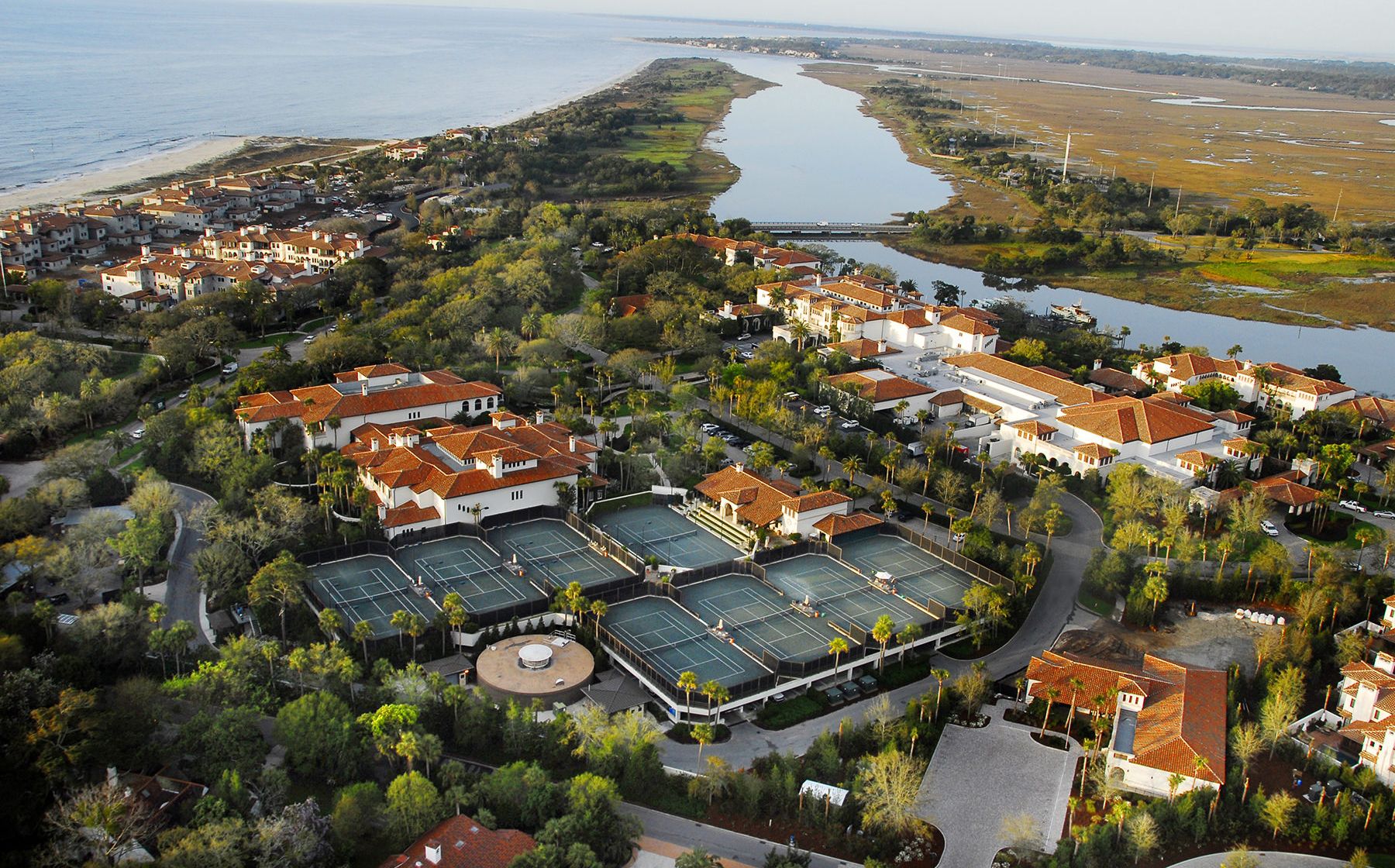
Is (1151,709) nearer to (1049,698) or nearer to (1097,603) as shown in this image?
(1049,698)

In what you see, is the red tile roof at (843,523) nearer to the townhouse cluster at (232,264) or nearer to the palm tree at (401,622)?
the palm tree at (401,622)

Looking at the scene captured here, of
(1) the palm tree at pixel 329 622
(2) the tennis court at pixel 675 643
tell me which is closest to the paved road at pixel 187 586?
(1) the palm tree at pixel 329 622

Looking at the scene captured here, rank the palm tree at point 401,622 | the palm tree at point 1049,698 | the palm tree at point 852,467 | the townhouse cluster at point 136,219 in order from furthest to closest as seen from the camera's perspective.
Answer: the townhouse cluster at point 136,219 < the palm tree at point 852,467 < the palm tree at point 401,622 < the palm tree at point 1049,698

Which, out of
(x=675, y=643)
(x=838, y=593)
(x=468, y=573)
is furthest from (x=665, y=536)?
(x=675, y=643)

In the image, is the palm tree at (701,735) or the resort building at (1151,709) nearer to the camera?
the resort building at (1151,709)

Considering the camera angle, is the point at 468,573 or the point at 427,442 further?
the point at 427,442

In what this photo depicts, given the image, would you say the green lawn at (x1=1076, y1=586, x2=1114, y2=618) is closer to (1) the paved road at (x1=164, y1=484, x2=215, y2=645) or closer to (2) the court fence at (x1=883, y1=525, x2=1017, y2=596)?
(2) the court fence at (x1=883, y1=525, x2=1017, y2=596)
